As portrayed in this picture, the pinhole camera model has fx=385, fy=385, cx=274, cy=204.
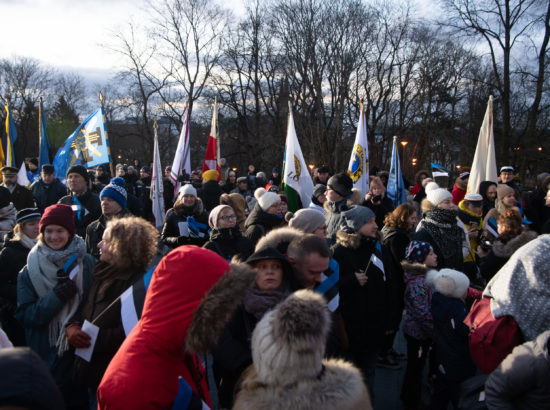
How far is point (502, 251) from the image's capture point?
4000 mm

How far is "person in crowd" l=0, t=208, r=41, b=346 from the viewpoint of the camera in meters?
3.31

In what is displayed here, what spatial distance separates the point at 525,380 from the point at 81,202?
509 cm

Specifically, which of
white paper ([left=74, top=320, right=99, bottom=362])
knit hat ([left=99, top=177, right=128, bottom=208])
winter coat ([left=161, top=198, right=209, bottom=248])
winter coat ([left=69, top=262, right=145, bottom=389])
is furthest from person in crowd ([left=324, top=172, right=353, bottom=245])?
white paper ([left=74, top=320, right=99, bottom=362])

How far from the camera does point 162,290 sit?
1679 mm

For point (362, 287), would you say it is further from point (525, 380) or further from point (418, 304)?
point (525, 380)

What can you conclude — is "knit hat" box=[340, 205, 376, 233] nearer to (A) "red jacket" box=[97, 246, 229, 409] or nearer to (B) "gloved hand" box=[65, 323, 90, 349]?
(A) "red jacket" box=[97, 246, 229, 409]

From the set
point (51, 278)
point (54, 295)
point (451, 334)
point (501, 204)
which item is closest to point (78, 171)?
point (51, 278)

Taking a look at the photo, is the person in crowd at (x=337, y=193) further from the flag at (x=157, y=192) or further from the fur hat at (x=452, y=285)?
the flag at (x=157, y=192)

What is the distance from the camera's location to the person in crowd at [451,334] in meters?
3.04

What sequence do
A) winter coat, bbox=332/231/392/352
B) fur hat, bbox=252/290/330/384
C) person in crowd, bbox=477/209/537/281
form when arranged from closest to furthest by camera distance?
1. fur hat, bbox=252/290/330/384
2. winter coat, bbox=332/231/392/352
3. person in crowd, bbox=477/209/537/281

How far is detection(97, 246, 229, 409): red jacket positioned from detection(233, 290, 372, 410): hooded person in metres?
0.33

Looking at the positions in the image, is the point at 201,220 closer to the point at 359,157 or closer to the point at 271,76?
the point at 359,157

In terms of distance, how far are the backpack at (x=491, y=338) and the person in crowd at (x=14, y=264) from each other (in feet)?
11.8

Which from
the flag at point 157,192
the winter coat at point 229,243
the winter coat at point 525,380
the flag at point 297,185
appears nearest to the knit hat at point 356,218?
the winter coat at point 229,243
